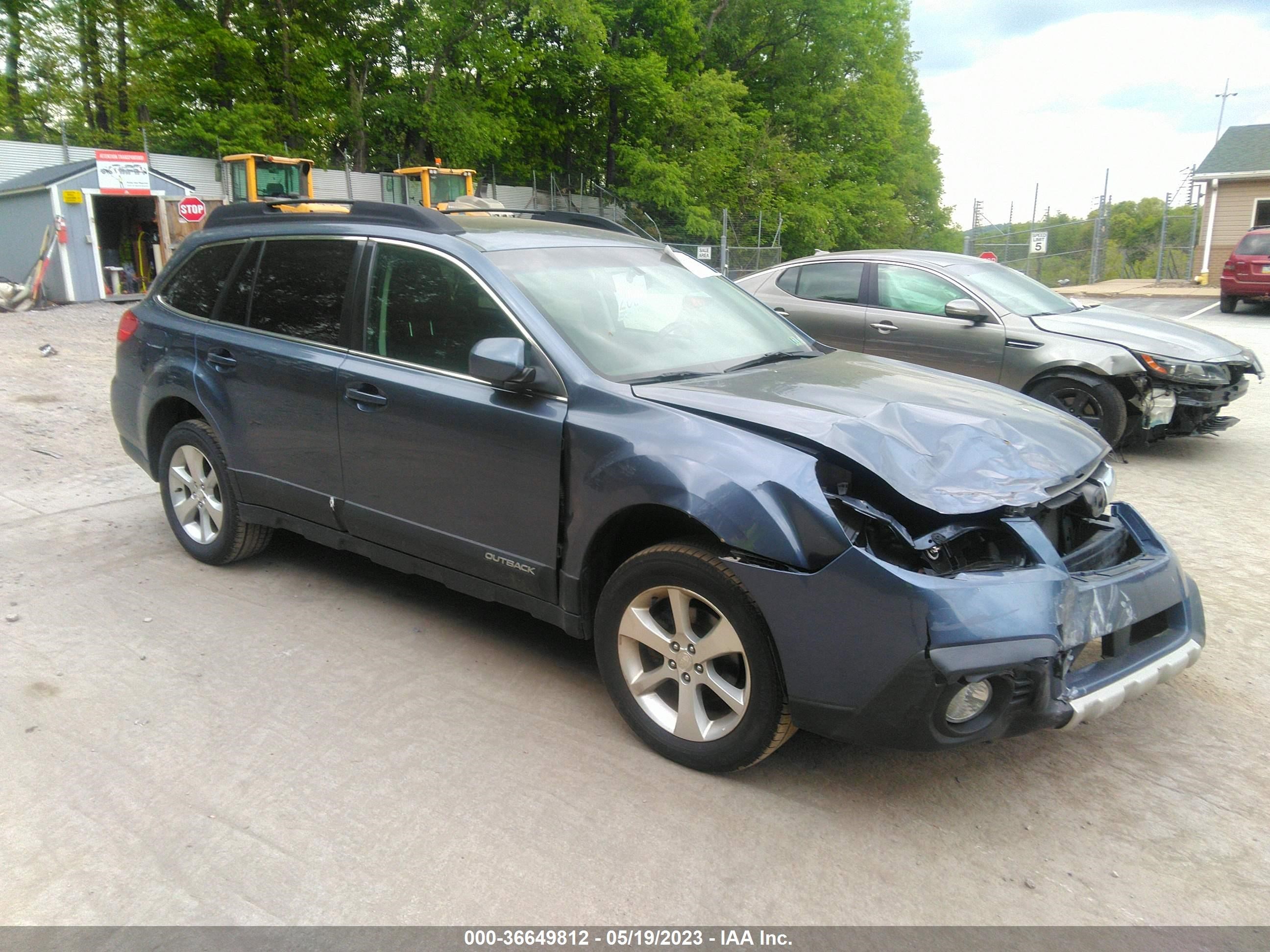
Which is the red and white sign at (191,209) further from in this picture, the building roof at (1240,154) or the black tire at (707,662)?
the building roof at (1240,154)

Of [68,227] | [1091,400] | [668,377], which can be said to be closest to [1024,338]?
[1091,400]

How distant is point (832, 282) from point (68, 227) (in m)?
16.7

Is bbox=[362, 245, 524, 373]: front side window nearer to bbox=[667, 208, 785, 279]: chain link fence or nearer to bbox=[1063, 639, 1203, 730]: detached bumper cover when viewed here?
bbox=[1063, 639, 1203, 730]: detached bumper cover

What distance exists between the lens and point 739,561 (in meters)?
3.05

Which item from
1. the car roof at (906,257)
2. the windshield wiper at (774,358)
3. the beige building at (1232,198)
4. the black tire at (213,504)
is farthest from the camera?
the beige building at (1232,198)

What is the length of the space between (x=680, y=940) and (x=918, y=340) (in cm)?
665

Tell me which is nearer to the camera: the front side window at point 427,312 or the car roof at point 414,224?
the front side window at point 427,312

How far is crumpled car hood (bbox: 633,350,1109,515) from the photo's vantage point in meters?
3.10

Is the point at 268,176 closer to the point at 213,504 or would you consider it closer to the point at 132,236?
the point at 132,236

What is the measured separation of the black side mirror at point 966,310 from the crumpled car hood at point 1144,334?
433mm

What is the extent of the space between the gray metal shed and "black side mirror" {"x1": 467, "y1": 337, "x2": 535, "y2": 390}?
1919cm

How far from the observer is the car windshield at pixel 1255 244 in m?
20.2

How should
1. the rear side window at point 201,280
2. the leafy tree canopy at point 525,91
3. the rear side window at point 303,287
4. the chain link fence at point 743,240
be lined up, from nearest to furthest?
the rear side window at point 303,287 < the rear side window at point 201,280 < the chain link fence at point 743,240 < the leafy tree canopy at point 525,91

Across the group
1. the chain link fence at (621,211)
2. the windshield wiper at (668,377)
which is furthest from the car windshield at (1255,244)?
the windshield wiper at (668,377)
